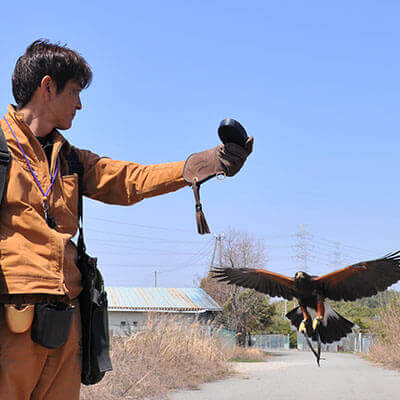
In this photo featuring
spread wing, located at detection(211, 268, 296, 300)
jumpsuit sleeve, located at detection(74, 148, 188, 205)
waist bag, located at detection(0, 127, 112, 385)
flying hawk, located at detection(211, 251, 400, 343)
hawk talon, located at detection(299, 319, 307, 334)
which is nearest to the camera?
waist bag, located at detection(0, 127, 112, 385)

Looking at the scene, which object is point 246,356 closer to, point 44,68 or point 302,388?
point 302,388

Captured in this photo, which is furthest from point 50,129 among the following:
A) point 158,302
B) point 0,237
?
point 158,302

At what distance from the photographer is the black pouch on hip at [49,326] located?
1847 millimetres

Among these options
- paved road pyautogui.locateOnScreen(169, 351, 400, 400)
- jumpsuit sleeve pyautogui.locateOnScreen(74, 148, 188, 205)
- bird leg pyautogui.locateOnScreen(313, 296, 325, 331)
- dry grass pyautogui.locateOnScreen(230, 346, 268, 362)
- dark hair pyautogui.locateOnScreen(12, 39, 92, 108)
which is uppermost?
dark hair pyautogui.locateOnScreen(12, 39, 92, 108)

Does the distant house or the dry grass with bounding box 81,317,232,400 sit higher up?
the distant house

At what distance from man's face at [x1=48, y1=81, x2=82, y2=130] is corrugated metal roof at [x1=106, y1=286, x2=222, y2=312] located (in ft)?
89.0

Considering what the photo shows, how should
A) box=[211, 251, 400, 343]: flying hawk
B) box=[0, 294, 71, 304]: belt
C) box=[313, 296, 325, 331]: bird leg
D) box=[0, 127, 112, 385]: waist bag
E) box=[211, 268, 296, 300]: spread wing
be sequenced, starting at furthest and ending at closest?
box=[211, 268, 296, 300]: spread wing, box=[313, 296, 325, 331]: bird leg, box=[211, 251, 400, 343]: flying hawk, box=[0, 127, 112, 385]: waist bag, box=[0, 294, 71, 304]: belt

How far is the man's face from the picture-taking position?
7.08 ft

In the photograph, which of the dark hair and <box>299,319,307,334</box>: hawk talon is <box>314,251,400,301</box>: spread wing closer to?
<box>299,319,307,334</box>: hawk talon

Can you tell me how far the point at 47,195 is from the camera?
6.56ft

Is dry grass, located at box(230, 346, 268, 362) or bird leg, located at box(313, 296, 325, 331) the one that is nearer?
bird leg, located at box(313, 296, 325, 331)

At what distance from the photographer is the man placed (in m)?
1.83

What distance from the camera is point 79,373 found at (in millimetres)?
2051

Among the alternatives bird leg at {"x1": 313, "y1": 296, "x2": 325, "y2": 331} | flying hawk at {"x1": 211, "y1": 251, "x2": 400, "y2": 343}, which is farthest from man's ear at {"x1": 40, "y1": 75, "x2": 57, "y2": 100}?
bird leg at {"x1": 313, "y1": 296, "x2": 325, "y2": 331}
